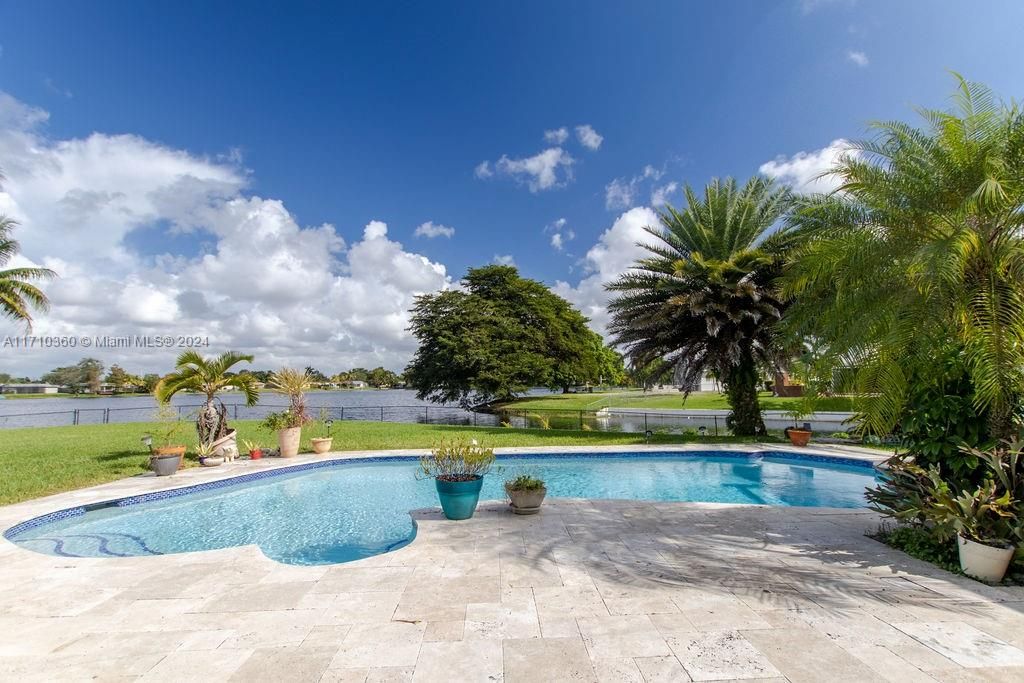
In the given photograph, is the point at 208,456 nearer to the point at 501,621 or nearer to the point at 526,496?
the point at 526,496

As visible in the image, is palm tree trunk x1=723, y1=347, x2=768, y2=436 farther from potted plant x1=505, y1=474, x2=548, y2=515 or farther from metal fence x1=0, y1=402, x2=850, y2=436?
potted plant x1=505, y1=474, x2=548, y2=515

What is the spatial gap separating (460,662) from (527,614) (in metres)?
0.84

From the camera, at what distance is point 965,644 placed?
10.00ft

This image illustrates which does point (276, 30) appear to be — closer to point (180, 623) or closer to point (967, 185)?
point (180, 623)

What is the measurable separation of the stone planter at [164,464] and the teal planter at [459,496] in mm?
7993

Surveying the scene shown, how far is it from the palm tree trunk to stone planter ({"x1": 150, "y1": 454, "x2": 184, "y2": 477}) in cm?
1656

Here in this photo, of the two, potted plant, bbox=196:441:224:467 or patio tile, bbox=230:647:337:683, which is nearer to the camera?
patio tile, bbox=230:647:337:683

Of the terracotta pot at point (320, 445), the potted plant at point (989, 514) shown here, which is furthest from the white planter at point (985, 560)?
the terracotta pot at point (320, 445)

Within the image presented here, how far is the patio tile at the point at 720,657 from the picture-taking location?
108 inches

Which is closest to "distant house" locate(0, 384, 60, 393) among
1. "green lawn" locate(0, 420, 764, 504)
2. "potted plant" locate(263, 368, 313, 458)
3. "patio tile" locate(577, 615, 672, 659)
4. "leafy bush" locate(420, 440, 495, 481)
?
"green lawn" locate(0, 420, 764, 504)

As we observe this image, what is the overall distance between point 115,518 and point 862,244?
13.1m

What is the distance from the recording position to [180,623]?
11.9ft

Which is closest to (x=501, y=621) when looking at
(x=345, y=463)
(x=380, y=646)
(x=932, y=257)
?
(x=380, y=646)

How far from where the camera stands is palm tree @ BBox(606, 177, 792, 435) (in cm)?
1337
